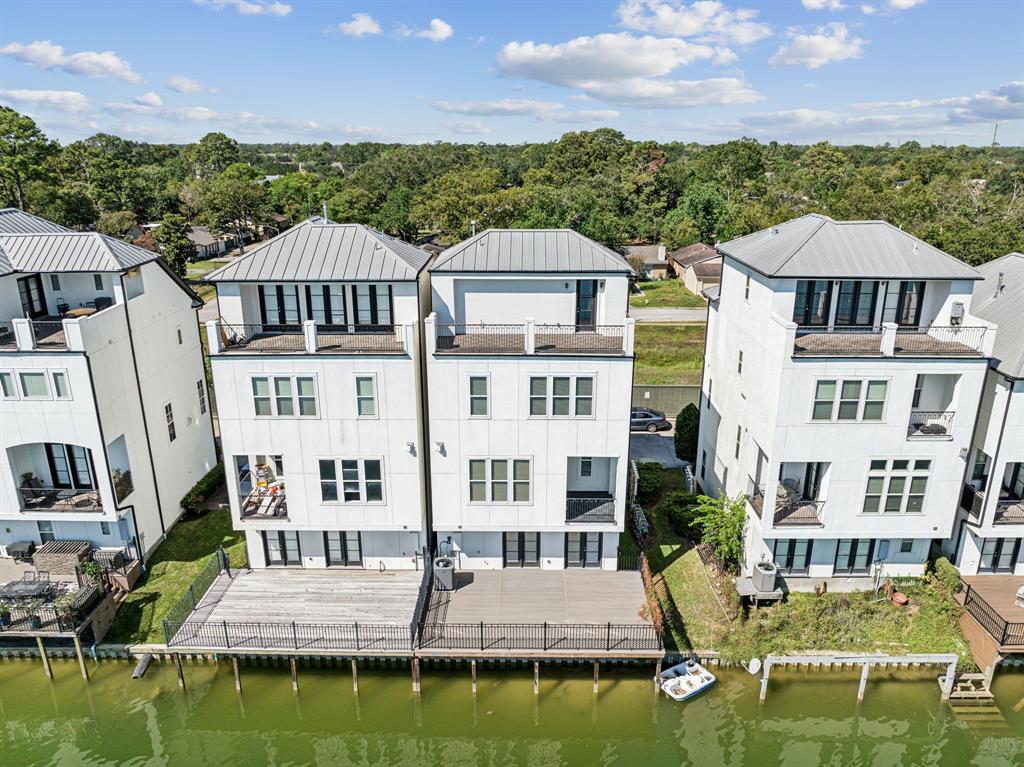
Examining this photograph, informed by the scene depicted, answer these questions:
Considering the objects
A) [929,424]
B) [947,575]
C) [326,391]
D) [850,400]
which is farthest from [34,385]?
[947,575]

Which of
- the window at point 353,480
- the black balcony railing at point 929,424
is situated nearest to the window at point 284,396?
the window at point 353,480

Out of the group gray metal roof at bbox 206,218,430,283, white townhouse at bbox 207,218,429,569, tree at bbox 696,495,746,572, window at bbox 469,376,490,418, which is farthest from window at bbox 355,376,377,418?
tree at bbox 696,495,746,572

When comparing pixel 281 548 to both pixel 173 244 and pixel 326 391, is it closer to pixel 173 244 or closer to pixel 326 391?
pixel 326 391

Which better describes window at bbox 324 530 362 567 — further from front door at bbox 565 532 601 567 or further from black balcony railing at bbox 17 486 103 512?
black balcony railing at bbox 17 486 103 512

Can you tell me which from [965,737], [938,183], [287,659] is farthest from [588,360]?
[938,183]

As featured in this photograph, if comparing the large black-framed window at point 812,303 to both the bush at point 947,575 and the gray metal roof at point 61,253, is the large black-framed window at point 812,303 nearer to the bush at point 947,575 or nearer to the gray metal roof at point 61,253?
the bush at point 947,575
